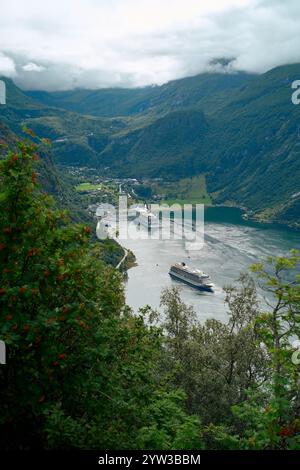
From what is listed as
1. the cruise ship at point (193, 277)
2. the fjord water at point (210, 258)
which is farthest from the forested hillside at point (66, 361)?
the cruise ship at point (193, 277)

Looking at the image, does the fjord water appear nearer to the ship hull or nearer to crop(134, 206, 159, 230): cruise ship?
the ship hull

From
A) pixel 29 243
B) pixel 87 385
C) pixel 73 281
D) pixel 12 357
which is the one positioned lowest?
pixel 87 385

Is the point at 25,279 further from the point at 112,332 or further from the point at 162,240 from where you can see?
the point at 162,240

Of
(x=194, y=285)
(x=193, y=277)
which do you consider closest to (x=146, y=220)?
(x=193, y=277)

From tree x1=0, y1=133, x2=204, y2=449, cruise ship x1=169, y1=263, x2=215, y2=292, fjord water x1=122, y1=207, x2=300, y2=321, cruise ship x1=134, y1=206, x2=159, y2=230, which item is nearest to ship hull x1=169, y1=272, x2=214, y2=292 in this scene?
cruise ship x1=169, y1=263, x2=215, y2=292

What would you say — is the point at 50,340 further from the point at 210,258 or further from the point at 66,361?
the point at 210,258


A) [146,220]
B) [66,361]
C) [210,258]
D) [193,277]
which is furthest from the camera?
[146,220]
